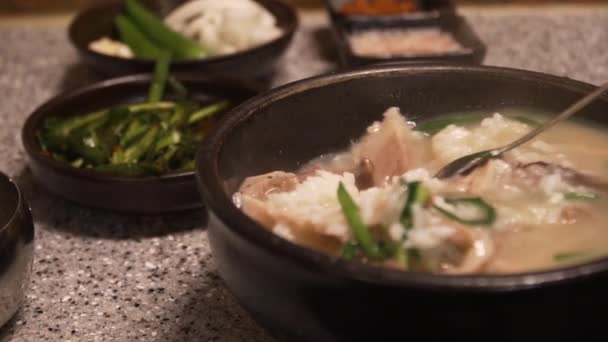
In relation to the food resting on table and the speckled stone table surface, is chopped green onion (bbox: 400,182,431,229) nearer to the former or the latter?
the speckled stone table surface

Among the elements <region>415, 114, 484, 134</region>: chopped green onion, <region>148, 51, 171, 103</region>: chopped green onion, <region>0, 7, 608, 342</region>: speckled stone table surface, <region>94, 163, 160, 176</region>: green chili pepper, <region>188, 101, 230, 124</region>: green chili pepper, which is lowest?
<region>0, 7, 608, 342</region>: speckled stone table surface

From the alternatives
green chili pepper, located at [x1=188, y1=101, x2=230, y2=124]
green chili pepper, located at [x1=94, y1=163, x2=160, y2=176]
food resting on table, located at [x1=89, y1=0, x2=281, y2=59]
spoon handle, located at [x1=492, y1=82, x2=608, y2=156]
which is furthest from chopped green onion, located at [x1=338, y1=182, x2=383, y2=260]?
food resting on table, located at [x1=89, y1=0, x2=281, y2=59]

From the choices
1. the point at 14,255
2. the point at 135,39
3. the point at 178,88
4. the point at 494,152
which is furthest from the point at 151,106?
the point at 494,152

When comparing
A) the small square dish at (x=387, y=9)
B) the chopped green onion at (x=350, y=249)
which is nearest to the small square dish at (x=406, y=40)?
the small square dish at (x=387, y=9)

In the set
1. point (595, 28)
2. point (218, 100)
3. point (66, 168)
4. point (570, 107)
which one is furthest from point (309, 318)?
point (595, 28)

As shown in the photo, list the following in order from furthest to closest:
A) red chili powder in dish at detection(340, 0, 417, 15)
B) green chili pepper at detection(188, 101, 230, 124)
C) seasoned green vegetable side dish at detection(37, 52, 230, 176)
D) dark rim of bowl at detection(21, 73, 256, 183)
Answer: red chili powder in dish at detection(340, 0, 417, 15) < green chili pepper at detection(188, 101, 230, 124) < seasoned green vegetable side dish at detection(37, 52, 230, 176) < dark rim of bowl at detection(21, 73, 256, 183)

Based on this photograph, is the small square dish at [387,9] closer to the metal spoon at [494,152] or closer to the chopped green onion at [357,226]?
the metal spoon at [494,152]

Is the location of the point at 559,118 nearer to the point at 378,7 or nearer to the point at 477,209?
the point at 477,209

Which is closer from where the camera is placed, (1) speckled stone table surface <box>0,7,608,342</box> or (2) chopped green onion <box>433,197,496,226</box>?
(2) chopped green onion <box>433,197,496,226</box>

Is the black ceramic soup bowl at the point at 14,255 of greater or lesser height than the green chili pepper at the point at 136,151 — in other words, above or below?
above
